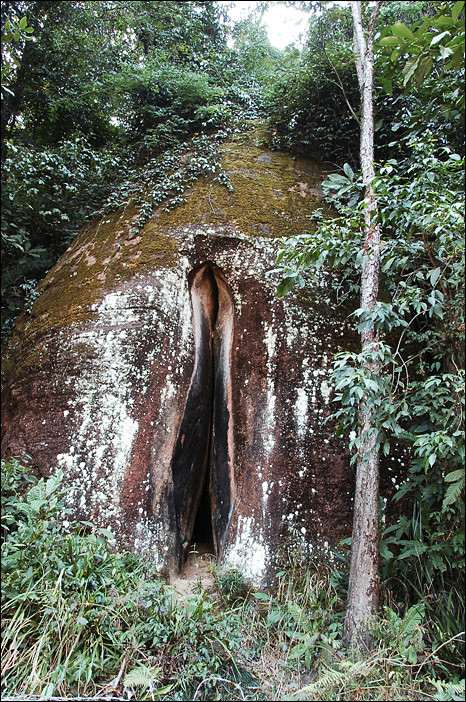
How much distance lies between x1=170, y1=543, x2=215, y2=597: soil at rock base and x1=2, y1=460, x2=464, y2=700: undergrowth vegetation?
47 centimetres

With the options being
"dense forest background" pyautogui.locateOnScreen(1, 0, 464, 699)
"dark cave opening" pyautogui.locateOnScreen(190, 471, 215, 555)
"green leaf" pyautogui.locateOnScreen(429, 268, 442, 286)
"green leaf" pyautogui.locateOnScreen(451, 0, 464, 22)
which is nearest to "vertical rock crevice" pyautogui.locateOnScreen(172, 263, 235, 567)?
"dark cave opening" pyautogui.locateOnScreen(190, 471, 215, 555)

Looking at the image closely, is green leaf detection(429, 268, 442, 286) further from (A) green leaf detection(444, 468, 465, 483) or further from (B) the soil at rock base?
(B) the soil at rock base

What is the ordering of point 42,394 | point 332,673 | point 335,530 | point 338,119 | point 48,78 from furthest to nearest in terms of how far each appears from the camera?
point 48,78, point 338,119, point 42,394, point 335,530, point 332,673

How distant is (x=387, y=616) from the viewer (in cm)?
287

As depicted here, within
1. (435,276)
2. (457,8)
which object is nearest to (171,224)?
(435,276)

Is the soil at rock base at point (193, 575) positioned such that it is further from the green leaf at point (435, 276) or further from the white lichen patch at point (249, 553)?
the green leaf at point (435, 276)

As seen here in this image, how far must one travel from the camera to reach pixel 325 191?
14.3 feet

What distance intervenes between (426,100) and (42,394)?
15.4 ft

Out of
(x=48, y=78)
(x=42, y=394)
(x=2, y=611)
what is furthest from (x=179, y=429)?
(x=48, y=78)

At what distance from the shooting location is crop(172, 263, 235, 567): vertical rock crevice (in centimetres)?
408

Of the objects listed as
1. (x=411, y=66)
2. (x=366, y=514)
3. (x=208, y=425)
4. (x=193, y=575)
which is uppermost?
(x=411, y=66)

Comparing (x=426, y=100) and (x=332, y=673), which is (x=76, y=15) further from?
(x=332, y=673)

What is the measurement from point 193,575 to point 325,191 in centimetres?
393

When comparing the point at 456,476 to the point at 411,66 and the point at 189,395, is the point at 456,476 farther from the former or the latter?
the point at 411,66
